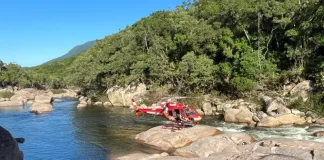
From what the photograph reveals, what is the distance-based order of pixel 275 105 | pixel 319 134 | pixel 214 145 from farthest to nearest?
pixel 275 105, pixel 319 134, pixel 214 145

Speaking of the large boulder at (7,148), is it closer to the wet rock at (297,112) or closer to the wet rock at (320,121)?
the wet rock at (320,121)

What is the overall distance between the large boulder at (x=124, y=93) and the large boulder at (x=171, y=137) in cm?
2425

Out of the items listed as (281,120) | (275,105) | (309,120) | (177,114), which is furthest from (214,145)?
(275,105)

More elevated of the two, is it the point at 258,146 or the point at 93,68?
the point at 93,68

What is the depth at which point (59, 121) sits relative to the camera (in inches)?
1548

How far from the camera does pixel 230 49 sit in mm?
42062

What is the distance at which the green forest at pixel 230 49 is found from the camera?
3703 cm

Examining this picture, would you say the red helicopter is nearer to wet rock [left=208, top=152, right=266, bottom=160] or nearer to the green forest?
wet rock [left=208, top=152, right=266, bottom=160]

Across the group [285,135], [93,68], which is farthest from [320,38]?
[93,68]

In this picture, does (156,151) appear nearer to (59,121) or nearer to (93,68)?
(59,121)

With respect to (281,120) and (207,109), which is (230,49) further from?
(281,120)

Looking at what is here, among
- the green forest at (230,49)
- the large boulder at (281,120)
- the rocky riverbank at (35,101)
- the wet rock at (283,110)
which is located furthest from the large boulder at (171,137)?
the rocky riverbank at (35,101)

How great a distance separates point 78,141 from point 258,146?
1553cm

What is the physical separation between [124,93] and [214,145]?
3425cm
